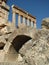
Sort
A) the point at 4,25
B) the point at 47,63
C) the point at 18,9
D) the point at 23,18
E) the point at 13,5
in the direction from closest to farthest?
1. the point at 47,63
2. the point at 4,25
3. the point at 13,5
4. the point at 18,9
5. the point at 23,18

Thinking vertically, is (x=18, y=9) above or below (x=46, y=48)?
above

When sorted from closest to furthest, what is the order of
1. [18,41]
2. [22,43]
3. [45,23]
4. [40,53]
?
1. [40,53]
2. [45,23]
3. [18,41]
4. [22,43]

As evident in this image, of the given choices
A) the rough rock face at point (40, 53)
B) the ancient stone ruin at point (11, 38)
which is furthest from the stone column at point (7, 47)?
the rough rock face at point (40, 53)

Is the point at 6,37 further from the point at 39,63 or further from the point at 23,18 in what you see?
the point at 23,18

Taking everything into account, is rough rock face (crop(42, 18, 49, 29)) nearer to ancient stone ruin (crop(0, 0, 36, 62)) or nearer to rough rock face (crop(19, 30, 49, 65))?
rough rock face (crop(19, 30, 49, 65))

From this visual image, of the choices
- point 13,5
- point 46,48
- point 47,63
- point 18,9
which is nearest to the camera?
point 47,63

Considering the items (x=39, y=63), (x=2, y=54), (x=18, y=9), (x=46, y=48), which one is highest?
(x=18, y=9)

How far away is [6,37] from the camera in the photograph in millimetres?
8789

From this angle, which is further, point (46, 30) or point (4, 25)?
point (4, 25)

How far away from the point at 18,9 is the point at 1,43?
25.9 ft

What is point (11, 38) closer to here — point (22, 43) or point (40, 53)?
point (22, 43)

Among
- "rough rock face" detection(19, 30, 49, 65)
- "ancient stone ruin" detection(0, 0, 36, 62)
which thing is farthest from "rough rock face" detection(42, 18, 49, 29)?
"ancient stone ruin" detection(0, 0, 36, 62)

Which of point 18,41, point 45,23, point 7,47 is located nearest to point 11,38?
point 18,41

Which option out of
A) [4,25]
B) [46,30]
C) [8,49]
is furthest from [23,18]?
[46,30]
